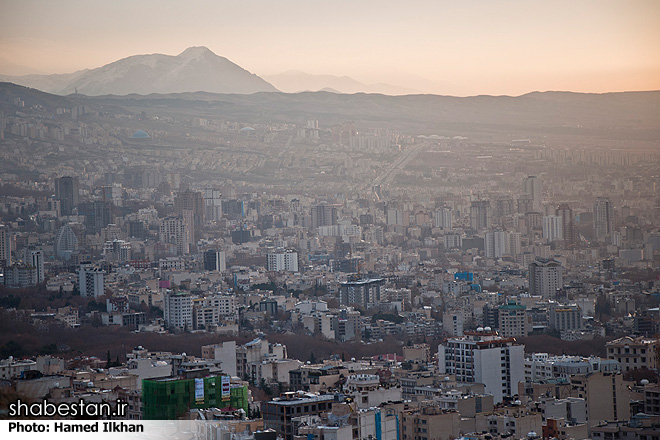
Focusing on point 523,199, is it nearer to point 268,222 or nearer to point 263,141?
point 268,222

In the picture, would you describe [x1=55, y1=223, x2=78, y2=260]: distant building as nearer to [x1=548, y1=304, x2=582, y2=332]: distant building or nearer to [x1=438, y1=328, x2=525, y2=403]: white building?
[x1=548, y1=304, x2=582, y2=332]: distant building

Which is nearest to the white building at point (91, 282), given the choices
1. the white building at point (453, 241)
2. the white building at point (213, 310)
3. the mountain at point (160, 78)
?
the white building at point (213, 310)

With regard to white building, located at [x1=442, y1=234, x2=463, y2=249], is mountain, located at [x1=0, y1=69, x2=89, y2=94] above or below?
above

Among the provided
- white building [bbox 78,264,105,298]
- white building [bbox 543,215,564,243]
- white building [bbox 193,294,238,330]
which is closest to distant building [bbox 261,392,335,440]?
white building [bbox 193,294,238,330]

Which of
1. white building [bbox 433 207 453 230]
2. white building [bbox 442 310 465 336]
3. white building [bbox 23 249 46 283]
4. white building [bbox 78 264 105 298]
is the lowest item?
white building [bbox 442 310 465 336]

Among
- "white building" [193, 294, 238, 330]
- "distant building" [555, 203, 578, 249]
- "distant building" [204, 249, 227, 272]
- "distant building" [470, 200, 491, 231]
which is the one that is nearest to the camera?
"white building" [193, 294, 238, 330]

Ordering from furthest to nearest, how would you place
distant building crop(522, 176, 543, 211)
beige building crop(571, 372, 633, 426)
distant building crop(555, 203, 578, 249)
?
distant building crop(522, 176, 543, 211) → distant building crop(555, 203, 578, 249) → beige building crop(571, 372, 633, 426)

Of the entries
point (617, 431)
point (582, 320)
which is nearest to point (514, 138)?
point (582, 320)

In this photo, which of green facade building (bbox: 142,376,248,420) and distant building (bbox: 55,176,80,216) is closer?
green facade building (bbox: 142,376,248,420)

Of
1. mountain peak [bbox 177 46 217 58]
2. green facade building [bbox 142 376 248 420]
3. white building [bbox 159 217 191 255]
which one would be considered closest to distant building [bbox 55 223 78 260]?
white building [bbox 159 217 191 255]
